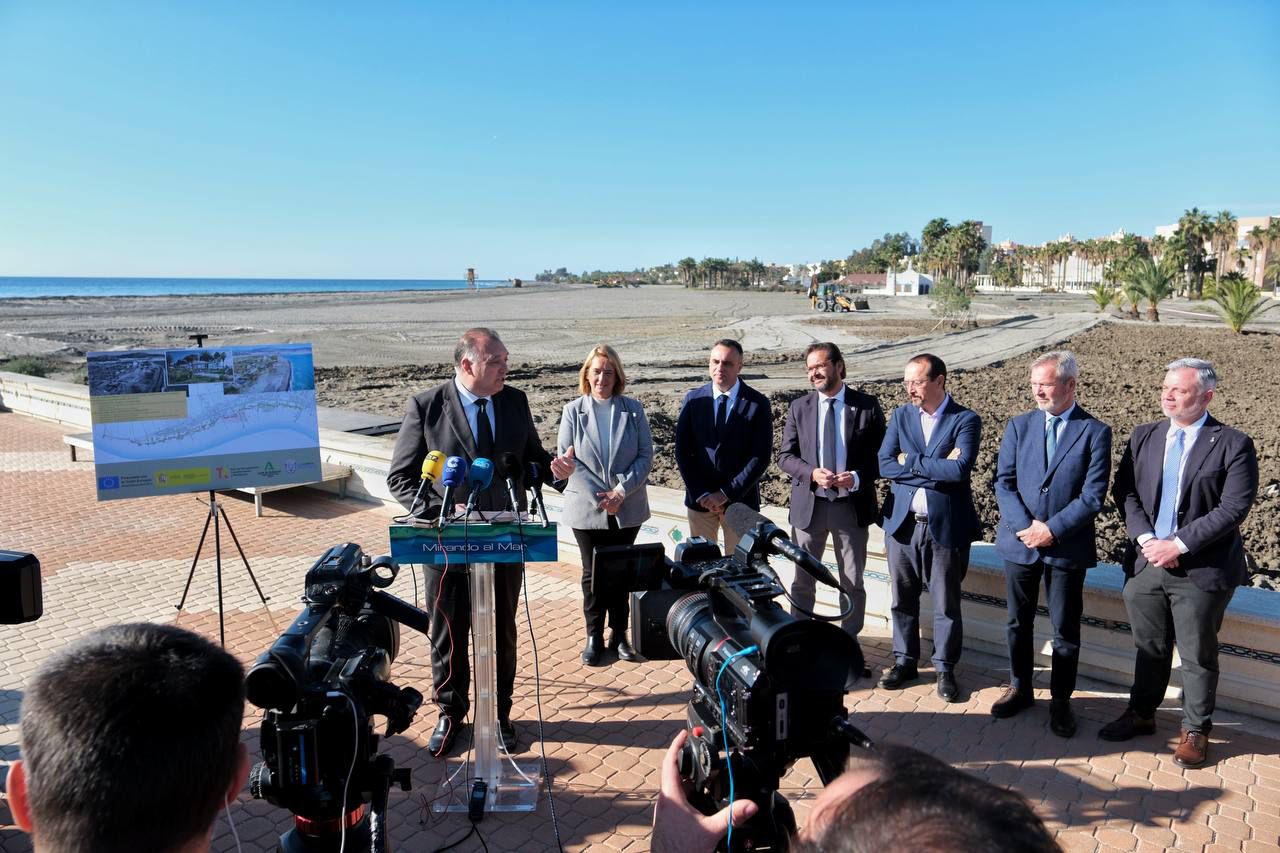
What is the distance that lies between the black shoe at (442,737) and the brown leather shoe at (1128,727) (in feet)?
11.6

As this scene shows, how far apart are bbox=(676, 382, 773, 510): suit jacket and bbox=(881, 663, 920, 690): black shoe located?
1.45 metres

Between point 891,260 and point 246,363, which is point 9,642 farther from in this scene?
point 891,260

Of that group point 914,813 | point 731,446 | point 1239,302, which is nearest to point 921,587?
point 731,446

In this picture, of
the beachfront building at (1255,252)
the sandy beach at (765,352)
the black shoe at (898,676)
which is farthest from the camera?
the beachfront building at (1255,252)

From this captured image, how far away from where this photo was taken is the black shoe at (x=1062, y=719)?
4586 mm

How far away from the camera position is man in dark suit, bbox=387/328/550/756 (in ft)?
14.5

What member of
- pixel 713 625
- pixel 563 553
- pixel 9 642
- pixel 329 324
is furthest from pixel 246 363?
pixel 329 324

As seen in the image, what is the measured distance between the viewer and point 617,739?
4.65 m

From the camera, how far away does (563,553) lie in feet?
25.3

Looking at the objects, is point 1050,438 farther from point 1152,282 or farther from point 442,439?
point 1152,282

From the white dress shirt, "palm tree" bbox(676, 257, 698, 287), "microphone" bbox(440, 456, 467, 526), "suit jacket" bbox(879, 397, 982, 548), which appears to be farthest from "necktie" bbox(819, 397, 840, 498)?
"palm tree" bbox(676, 257, 698, 287)

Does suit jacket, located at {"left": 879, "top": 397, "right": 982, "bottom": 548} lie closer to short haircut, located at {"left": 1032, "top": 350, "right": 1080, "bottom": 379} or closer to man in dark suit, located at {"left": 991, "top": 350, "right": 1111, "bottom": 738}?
man in dark suit, located at {"left": 991, "top": 350, "right": 1111, "bottom": 738}

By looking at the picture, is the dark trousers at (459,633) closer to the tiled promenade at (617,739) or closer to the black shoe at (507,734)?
the black shoe at (507,734)

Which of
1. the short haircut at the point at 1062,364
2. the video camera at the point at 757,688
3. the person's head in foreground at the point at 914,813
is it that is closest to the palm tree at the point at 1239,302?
the short haircut at the point at 1062,364
